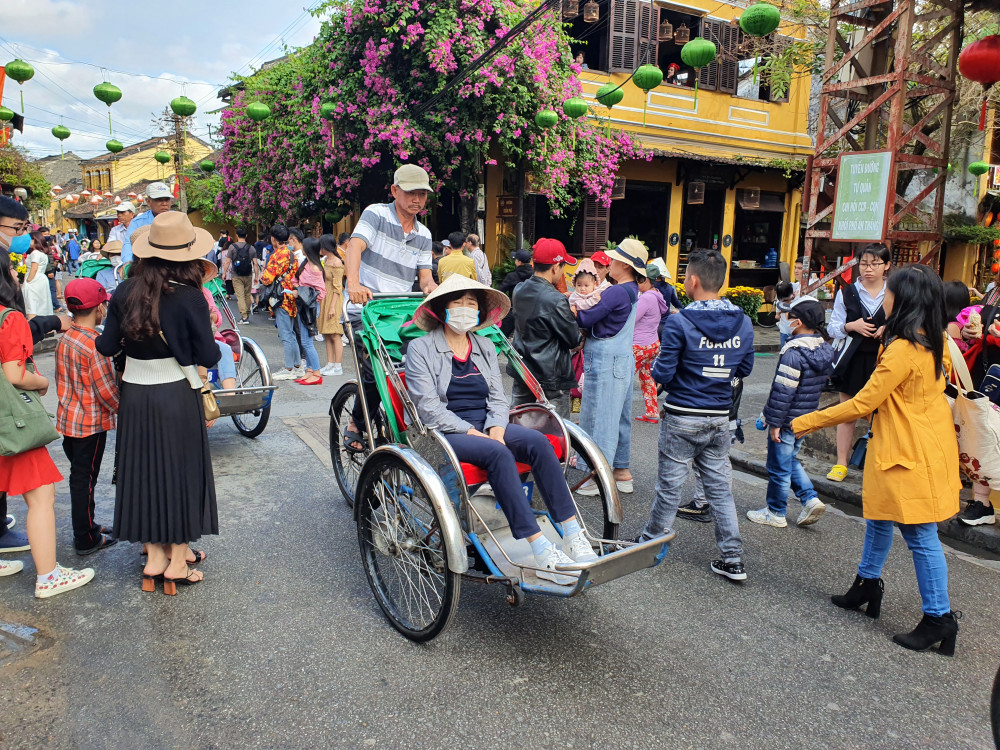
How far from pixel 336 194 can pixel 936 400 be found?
1411cm

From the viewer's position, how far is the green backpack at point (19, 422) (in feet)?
10.9

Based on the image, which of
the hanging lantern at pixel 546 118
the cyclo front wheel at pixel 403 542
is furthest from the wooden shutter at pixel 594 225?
the cyclo front wheel at pixel 403 542

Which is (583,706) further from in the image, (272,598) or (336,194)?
(336,194)

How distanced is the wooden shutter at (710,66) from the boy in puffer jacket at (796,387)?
44.8 ft

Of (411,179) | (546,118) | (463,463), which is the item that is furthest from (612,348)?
(546,118)

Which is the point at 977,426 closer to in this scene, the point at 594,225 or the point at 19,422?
the point at 19,422

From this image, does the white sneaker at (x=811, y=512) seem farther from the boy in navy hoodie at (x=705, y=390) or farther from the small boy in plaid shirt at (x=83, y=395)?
the small boy in plaid shirt at (x=83, y=395)

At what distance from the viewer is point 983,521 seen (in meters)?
4.82

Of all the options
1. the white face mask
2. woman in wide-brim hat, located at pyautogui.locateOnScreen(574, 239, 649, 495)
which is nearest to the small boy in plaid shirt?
the white face mask

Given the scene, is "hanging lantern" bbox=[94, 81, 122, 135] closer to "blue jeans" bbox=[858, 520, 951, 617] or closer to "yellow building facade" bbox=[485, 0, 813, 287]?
"yellow building facade" bbox=[485, 0, 813, 287]

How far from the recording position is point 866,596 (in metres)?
3.59

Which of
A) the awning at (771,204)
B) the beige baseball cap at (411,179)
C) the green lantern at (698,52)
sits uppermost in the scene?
the green lantern at (698,52)

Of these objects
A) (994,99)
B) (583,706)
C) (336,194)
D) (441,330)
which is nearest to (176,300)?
(441,330)

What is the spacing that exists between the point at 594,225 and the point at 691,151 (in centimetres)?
279
